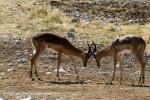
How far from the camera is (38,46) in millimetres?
20797

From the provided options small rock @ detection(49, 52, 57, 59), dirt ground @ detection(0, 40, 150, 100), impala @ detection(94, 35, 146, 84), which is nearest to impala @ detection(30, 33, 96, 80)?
dirt ground @ detection(0, 40, 150, 100)

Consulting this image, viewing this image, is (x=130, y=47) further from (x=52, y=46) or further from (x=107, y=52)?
(x=52, y=46)

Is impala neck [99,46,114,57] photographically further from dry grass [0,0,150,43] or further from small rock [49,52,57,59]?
dry grass [0,0,150,43]

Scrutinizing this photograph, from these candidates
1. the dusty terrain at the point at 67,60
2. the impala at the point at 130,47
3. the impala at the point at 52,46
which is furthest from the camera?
the impala at the point at 52,46

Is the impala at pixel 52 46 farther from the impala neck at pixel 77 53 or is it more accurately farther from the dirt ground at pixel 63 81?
the dirt ground at pixel 63 81

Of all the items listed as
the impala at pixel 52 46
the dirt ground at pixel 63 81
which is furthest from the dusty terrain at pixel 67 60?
the impala at pixel 52 46

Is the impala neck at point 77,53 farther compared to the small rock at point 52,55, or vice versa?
the small rock at point 52,55

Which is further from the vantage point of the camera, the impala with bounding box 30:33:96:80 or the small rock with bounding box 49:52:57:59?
the small rock with bounding box 49:52:57:59

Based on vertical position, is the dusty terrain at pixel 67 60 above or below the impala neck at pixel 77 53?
below

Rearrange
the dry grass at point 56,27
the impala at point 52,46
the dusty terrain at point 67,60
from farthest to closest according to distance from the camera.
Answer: the dry grass at point 56,27 < the impala at point 52,46 < the dusty terrain at point 67,60

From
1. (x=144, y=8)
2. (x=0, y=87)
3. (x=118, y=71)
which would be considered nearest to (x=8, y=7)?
(x=144, y=8)

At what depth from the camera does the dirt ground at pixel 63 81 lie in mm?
16453

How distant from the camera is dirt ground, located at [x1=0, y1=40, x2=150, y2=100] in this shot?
1645cm

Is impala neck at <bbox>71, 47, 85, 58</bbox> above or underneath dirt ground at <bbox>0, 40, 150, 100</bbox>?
above
